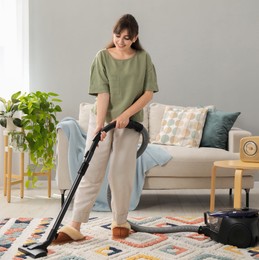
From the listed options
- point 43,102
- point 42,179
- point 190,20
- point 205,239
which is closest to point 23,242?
point 205,239

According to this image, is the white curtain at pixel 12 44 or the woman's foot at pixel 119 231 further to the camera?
the white curtain at pixel 12 44

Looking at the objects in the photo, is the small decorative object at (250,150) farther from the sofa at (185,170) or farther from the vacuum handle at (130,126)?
the vacuum handle at (130,126)

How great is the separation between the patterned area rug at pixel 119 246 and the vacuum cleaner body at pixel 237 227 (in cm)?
4

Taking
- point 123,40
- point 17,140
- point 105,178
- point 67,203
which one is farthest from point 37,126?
point 67,203

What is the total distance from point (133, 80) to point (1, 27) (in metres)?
2.43

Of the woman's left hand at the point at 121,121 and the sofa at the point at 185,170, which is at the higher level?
the woman's left hand at the point at 121,121

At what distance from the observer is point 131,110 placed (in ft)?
8.90

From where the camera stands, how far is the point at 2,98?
14.6 feet

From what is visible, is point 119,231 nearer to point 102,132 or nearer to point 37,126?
point 102,132

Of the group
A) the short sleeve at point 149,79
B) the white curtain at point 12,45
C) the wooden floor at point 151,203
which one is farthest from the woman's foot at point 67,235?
the white curtain at point 12,45

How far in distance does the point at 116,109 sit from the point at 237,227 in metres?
0.84

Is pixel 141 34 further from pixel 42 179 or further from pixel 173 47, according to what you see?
pixel 42 179

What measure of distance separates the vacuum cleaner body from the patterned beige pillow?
5.17 feet

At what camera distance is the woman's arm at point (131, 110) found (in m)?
2.68
